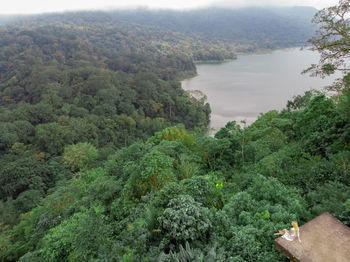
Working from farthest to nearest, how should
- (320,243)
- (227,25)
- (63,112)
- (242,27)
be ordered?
1. (227,25)
2. (242,27)
3. (63,112)
4. (320,243)

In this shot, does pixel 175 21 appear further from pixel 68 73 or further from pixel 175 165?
pixel 175 165

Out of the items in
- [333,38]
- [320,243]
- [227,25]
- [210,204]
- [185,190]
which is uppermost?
[227,25]

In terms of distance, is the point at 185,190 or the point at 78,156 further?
the point at 78,156

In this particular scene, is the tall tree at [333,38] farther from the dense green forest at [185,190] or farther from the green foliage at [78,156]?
the green foliage at [78,156]

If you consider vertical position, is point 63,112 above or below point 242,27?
below

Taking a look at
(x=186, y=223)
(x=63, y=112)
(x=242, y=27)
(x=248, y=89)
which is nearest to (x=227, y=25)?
A: (x=242, y=27)

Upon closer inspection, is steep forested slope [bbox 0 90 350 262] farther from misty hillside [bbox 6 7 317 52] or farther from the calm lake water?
misty hillside [bbox 6 7 317 52]

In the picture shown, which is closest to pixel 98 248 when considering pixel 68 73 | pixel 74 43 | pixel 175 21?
pixel 68 73

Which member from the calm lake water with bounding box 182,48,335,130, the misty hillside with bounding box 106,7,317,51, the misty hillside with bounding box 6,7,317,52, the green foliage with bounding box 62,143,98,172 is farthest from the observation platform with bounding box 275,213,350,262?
the misty hillside with bounding box 106,7,317,51

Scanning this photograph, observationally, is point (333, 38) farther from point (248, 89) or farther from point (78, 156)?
point (248, 89)
